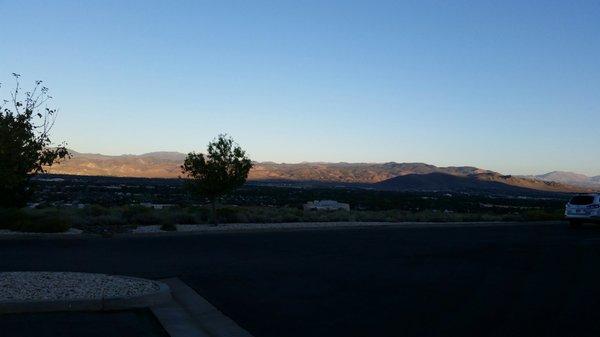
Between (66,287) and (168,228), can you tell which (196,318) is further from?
(168,228)

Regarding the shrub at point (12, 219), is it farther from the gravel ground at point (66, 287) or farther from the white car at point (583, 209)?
the white car at point (583, 209)

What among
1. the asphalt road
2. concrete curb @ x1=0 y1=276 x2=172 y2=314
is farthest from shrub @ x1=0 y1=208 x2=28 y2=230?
concrete curb @ x1=0 y1=276 x2=172 y2=314

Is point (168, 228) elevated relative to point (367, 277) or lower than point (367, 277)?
lower

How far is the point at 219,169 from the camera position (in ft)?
95.8

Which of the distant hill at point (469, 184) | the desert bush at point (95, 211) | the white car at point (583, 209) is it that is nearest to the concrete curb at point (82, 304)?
the desert bush at point (95, 211)

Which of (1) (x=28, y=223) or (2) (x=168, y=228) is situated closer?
(1) (x=28, y=223)

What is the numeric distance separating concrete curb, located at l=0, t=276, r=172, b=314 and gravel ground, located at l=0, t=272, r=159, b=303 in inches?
5.2

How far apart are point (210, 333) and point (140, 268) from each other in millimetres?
6398

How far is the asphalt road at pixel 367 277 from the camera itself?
30.5 feet

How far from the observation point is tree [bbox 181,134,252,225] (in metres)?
29.2

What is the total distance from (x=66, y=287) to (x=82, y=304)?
4.25 ft

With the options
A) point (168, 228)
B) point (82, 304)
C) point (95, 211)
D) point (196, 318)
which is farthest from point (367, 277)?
point (95, 211)

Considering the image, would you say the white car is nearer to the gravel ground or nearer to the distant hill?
the gravel ground

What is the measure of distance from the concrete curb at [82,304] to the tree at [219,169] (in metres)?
19.0
